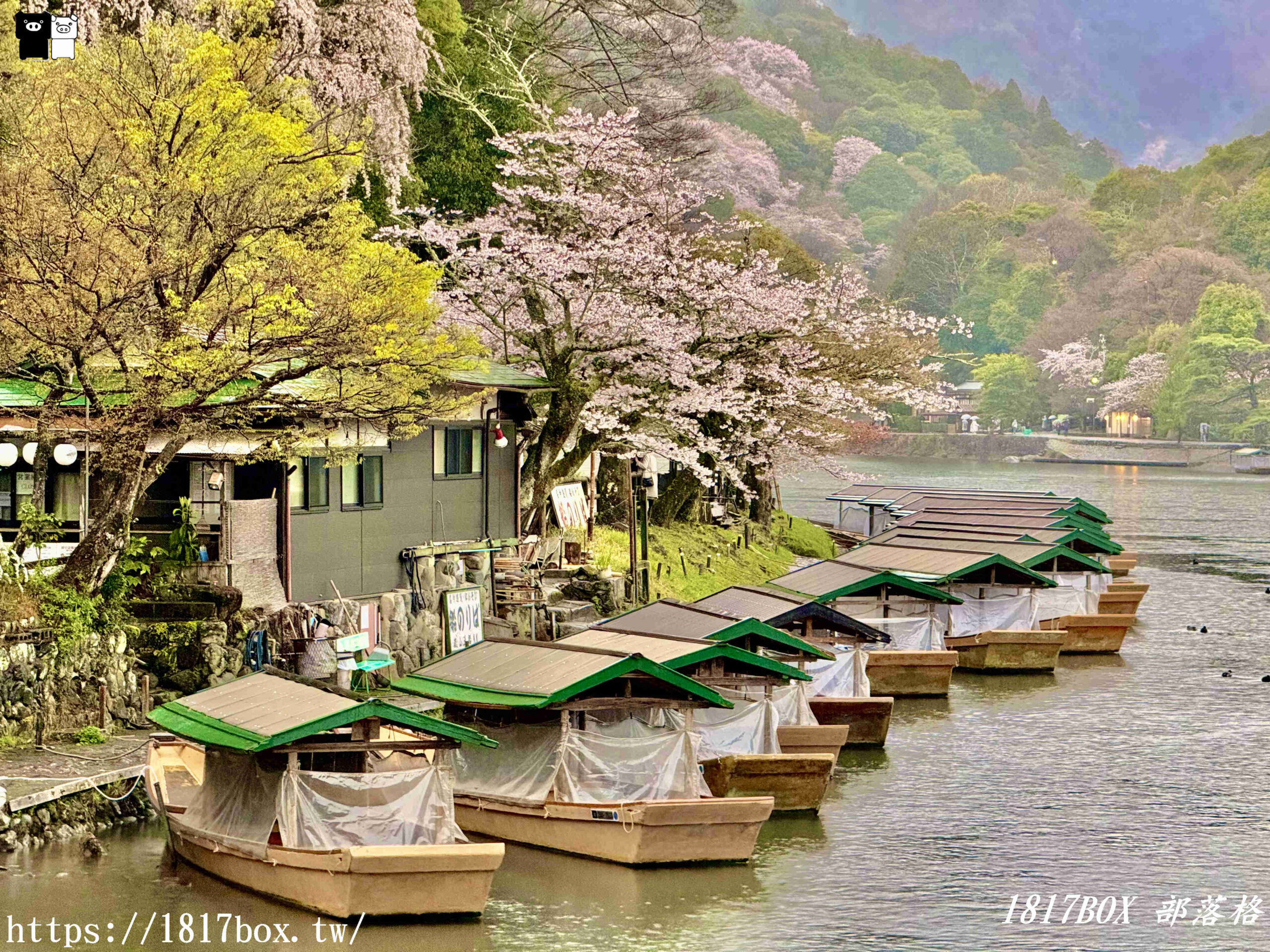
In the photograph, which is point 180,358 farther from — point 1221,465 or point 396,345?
point 1221,465

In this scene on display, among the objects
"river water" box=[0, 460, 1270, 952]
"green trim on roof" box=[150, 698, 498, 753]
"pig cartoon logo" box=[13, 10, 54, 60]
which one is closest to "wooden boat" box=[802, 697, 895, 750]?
Result: "river water" box=[0, 460, 1270, 952]

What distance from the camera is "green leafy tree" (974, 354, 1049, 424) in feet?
569

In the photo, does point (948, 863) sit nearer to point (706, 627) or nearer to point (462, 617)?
point (706, 627)

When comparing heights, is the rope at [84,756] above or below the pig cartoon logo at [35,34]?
below

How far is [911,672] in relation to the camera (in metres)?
38.7

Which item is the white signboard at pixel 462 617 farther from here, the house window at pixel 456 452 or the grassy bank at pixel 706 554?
the grassy bank at pixel 706 554

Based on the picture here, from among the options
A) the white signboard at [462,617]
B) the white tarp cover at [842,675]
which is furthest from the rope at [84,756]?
the white tarp cover at [842,675]

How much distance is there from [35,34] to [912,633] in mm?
26668

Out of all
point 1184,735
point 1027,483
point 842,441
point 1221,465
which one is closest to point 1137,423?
point 1221,465

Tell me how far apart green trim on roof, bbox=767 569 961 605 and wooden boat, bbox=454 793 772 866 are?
15.9 m

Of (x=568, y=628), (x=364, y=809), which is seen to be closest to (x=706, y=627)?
(x=364, y=809)

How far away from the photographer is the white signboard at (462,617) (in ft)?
112

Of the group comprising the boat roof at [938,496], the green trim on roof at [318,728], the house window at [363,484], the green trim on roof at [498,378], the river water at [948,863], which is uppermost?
the green trim on roof at [498,378]

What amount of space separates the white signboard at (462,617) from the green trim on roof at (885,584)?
791 cm
